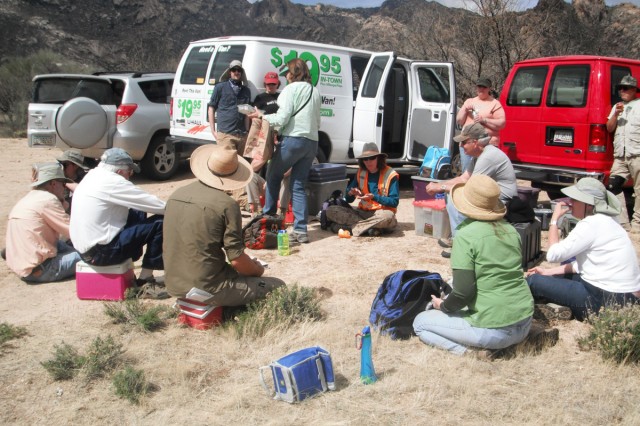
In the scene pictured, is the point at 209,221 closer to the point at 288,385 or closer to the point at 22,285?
the point at 288,385

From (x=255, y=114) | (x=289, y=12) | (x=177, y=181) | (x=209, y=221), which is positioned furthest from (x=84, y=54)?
(x=209, y=221)

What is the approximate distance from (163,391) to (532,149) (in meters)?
6.67

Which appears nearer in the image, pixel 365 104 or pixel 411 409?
pixel 411 409

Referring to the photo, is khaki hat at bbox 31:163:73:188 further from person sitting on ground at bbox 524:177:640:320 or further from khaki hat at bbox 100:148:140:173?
person sitting on ground at bbox 524:177:640:320

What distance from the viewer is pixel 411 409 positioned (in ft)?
11.7

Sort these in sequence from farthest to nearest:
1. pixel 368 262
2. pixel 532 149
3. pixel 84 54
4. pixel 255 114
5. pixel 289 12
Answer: pixel 289 12
pixel 84 54
pixel 532 149
pixel 255 114
pixel 368 262

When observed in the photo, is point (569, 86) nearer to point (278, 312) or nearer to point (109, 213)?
point (278, 312)

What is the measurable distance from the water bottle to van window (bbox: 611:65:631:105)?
468 cm

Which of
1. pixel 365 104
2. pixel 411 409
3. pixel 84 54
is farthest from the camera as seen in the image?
pixel 84 54

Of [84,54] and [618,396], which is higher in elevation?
[84,54]

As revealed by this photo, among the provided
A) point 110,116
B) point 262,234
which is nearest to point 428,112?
point 262,234

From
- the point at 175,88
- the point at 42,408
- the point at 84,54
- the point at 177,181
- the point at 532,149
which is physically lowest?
the point at 42,408

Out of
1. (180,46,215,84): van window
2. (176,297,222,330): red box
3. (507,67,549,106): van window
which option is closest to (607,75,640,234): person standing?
(507,67,549,106): van window

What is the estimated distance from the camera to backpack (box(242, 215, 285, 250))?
6836 millimetres
